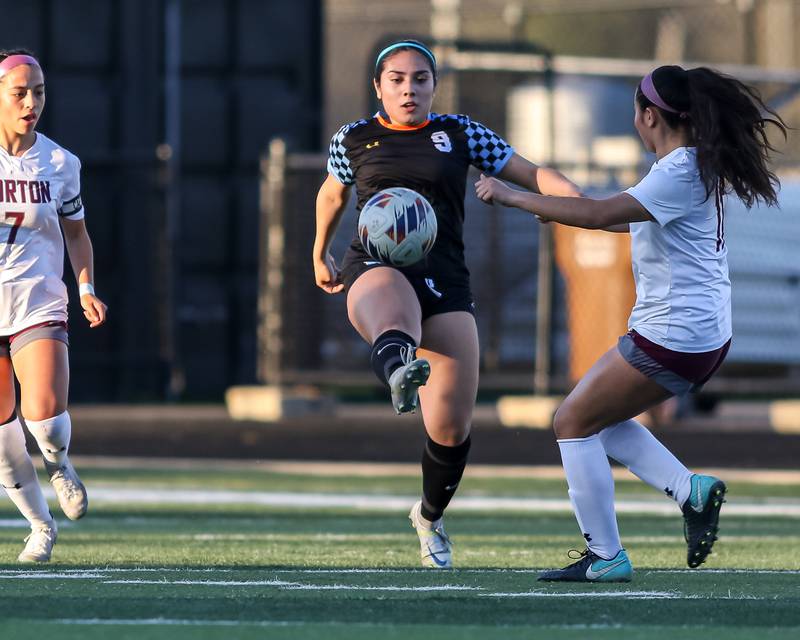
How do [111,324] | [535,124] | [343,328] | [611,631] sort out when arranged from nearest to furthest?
[611,631], [343,328], [111,324], [535,124]

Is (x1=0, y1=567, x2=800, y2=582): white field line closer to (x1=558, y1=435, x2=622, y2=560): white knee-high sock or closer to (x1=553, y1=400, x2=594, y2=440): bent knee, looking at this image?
(x1=558, y1=435, x2=622, y2=560): white knee-high sock

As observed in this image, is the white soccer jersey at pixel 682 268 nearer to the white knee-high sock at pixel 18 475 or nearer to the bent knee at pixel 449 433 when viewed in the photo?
the bent knee at pixel 449 433

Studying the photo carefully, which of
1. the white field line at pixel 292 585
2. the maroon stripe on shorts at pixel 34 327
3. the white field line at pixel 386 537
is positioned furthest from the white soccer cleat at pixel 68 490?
the white field line at pixel 386 537

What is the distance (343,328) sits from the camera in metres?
20.3

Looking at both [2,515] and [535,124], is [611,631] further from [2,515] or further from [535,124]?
[535,124]

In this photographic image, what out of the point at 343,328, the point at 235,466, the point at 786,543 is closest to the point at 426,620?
the point at 786,543

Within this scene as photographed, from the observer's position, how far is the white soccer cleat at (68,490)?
332 inches

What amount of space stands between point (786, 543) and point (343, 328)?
10.3m

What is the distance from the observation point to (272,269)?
20047mm

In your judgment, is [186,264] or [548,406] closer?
[548,406]

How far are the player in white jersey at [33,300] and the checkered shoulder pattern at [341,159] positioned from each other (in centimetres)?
110

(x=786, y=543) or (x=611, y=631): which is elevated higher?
(x=611, y=631)

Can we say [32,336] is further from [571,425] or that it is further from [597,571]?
[597,571]

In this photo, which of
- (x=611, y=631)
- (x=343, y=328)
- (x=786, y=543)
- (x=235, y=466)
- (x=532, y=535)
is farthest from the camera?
(x=343, y=328)
